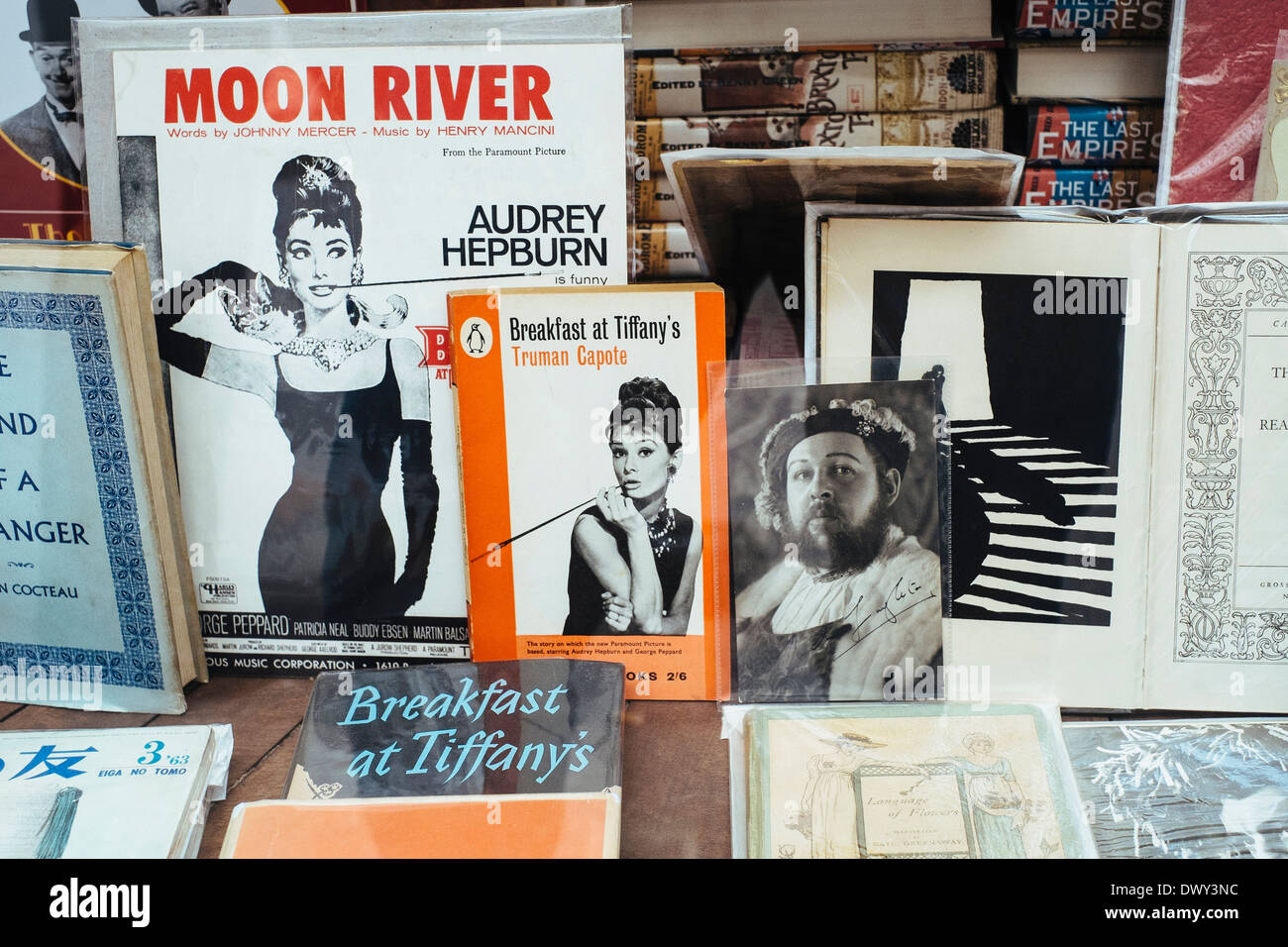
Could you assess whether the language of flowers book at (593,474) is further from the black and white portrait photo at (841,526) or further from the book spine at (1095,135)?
the book spine at (1095,135)

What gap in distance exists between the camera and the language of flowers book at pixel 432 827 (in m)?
0.70

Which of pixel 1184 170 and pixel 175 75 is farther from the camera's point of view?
pixel 1184 170

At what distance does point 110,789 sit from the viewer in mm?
776

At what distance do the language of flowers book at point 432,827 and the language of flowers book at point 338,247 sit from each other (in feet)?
0.89

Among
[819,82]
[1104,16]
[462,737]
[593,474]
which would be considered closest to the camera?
[462,737]

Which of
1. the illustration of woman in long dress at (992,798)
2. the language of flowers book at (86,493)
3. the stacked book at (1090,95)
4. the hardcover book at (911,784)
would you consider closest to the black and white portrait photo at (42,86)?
the language of flowers book at (86,493)

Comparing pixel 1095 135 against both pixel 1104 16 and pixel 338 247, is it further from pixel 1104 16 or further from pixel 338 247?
pixel 338 247

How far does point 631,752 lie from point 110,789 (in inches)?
17.2

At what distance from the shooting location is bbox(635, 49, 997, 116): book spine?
1.62 m

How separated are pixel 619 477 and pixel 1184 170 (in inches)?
38.4

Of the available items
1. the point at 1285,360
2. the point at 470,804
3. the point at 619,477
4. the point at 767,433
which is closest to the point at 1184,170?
the point at 1285,360

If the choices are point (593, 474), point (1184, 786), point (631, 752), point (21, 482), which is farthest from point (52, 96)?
point (1184, 786)
